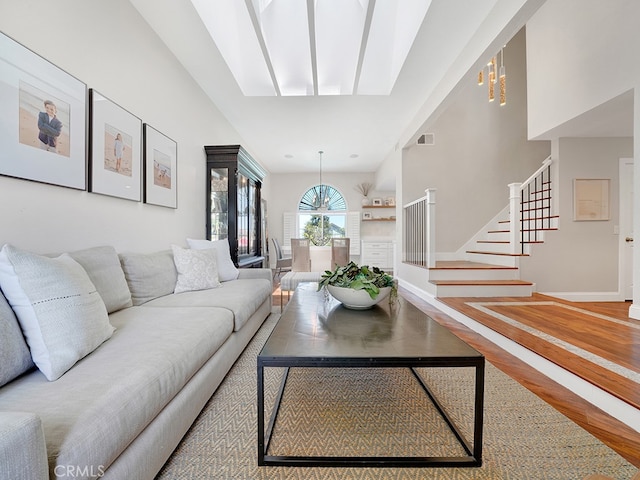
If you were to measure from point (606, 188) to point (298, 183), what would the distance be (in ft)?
20.6

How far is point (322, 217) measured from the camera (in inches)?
321

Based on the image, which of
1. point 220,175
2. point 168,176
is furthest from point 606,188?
point 168,176

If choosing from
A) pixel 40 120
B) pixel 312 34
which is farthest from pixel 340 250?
pixel 40 120

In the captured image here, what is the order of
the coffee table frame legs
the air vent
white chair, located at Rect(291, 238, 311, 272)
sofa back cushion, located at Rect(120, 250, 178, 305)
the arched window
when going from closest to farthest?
the coffee table frame legs → sofa back cushion, located at Rect(120, 250, 178, 305) → white chair, located at Rect(291, 238, 311, 272) → the air vent → the arched window

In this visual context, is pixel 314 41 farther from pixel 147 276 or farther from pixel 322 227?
pixel 322 227

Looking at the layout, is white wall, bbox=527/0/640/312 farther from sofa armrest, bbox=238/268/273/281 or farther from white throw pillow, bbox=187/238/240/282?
white throw pillow, bbox=187/238/240/282

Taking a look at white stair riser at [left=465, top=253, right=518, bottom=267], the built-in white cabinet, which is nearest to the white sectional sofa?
white stair riser at [left=465, top=253, right=518, bottom=267]

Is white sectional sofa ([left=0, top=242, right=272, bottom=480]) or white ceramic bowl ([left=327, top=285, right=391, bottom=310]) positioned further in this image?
white ceramic bowl ([left=327, top=285, right=391, bottom=310])

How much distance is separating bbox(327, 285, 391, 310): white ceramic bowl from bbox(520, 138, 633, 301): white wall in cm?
336

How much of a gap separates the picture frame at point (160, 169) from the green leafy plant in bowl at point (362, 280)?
6.06ft

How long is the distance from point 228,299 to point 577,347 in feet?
8.53

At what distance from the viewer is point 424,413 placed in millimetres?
1508

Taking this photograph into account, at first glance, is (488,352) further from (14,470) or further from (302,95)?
(302,95)

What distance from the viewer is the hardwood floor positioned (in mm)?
1462
